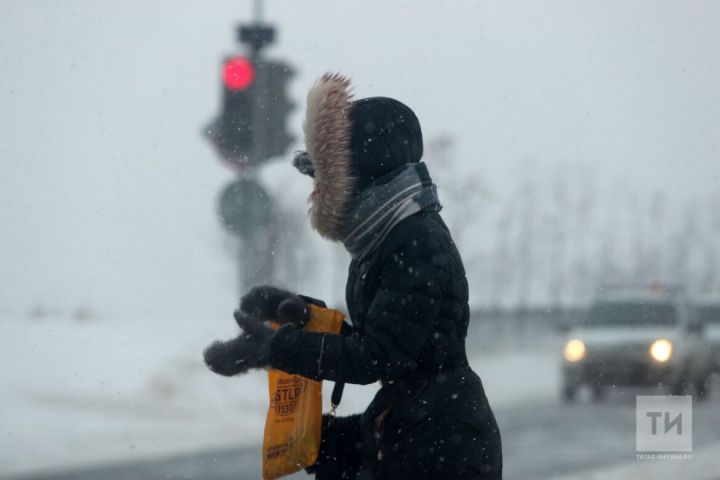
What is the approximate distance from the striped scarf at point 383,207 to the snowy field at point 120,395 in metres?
4.93

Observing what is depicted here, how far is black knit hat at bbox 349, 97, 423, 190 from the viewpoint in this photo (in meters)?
2.55

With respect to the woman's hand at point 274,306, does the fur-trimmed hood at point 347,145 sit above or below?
above

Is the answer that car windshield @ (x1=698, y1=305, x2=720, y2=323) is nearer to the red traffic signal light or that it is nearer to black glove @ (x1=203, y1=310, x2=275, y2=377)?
the red traffic signal light

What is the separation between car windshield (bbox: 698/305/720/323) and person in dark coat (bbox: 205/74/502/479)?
1784 cm

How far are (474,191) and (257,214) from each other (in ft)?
76.5

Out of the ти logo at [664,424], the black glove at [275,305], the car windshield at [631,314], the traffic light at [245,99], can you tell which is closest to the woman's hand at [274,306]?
the black glove at [275,305]

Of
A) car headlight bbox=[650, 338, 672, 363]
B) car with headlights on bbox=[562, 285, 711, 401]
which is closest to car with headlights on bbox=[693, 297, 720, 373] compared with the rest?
car with headlights on bbox=[562, 285, 711, 401]

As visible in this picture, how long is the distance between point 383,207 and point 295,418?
47cm

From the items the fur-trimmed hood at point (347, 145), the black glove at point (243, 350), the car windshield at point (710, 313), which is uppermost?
the car windshield at point (710, 313)

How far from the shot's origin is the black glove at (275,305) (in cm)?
255

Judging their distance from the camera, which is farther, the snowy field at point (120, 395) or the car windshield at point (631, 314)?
the car windshield at point (631, 314)

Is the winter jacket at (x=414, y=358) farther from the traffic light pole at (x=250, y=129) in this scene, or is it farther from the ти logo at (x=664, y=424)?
the ти logo at (x=664, y=424)

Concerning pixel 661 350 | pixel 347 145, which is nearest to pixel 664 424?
pixel 661 350

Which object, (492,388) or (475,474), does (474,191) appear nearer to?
(492,388)
